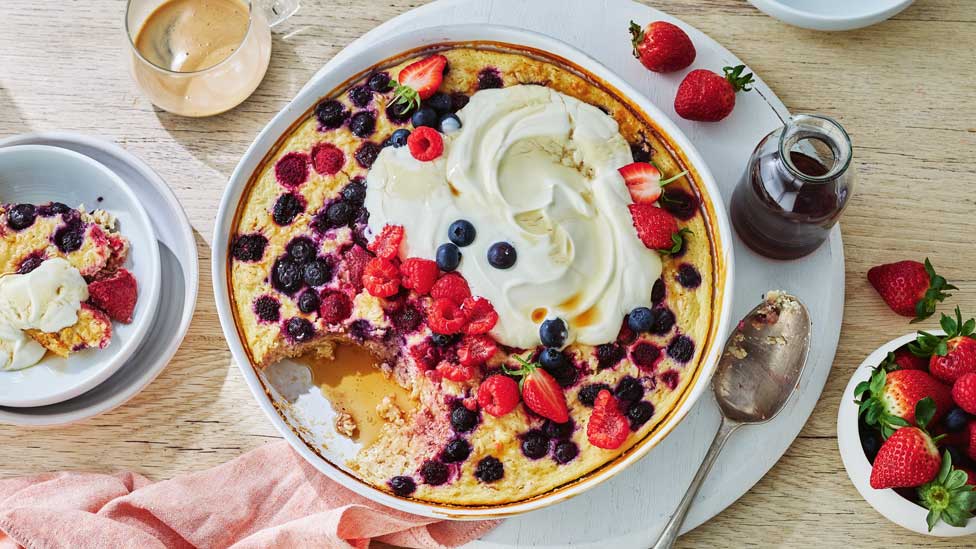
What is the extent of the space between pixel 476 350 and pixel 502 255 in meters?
0.29

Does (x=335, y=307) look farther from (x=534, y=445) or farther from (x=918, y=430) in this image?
(x=918, y=430)

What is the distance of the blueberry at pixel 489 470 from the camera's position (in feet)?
8.36

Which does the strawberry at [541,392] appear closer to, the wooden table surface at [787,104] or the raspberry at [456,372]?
the raspberry at [456,372]

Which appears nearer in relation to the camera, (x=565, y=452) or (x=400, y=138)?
(x=565, y=452)

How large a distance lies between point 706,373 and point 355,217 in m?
1.15

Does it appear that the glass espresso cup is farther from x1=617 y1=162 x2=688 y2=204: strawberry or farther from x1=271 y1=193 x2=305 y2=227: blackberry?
x1=617 y1=162 x2=688 y2=204: strawberry

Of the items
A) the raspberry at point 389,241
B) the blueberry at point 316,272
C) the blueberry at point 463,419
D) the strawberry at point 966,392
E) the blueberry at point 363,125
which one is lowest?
the blueberry at point 463,419

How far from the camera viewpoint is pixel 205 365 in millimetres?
2865

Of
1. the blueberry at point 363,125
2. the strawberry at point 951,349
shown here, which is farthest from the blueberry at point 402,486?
the strawberry at point 951,349

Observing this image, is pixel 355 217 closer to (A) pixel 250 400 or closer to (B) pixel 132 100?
(A) pixel 250 400

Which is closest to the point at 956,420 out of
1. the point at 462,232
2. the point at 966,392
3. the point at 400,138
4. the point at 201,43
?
the point at 966,392

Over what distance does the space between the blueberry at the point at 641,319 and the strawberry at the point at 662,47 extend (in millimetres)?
851

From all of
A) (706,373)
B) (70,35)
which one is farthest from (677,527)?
(70,35)

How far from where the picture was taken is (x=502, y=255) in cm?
254
